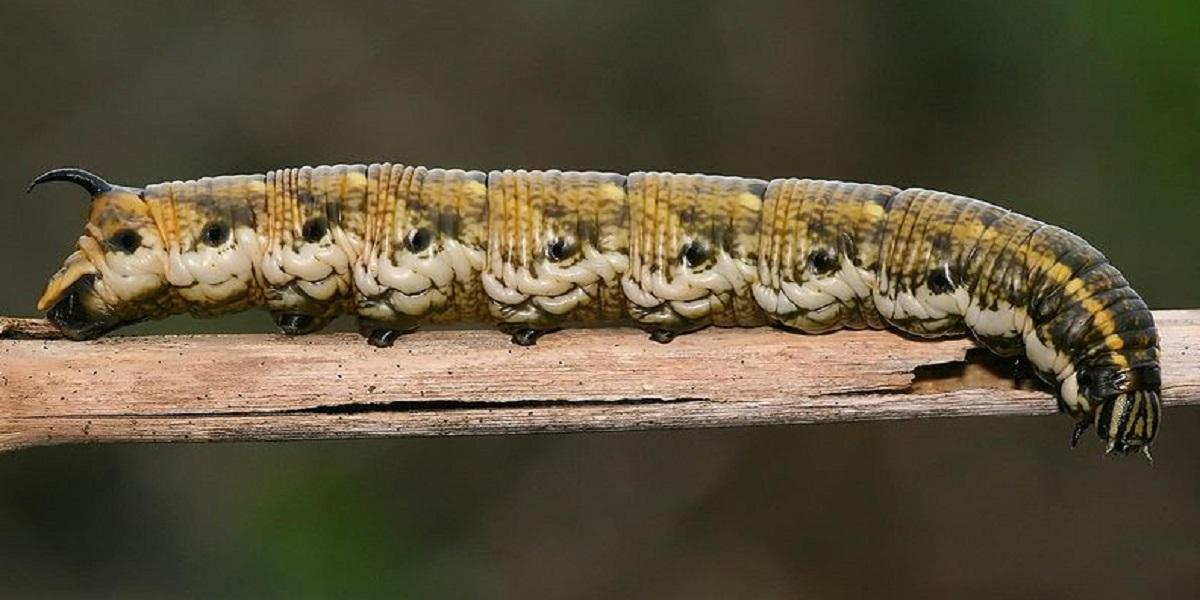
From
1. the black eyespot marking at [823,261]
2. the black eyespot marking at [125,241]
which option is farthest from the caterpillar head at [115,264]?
the black eyespot marking at [823,261]

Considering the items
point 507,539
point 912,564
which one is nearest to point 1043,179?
point 912,564

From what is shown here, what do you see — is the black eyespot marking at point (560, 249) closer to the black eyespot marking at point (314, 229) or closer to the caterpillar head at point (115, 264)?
the black eyespot marking at point (314, 229)

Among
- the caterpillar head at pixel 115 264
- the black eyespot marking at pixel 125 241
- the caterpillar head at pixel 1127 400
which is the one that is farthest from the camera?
the black eyespot marking at pixel 125 241

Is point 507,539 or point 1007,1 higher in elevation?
point 1007,1

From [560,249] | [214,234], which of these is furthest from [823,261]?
[214,234]

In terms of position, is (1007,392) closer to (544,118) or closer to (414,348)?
(414,348)

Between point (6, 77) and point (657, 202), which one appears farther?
point (6, 77)

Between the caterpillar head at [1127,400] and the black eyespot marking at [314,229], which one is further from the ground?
the black eyespot marking at [314,229]
